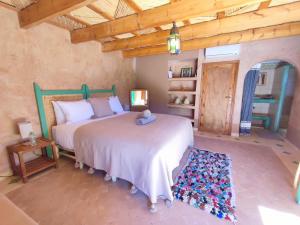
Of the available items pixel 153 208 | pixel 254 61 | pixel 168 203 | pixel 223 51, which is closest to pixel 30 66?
pixel 153 208

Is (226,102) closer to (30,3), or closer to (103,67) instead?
(103,67)

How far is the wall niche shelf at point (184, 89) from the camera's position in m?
4.20

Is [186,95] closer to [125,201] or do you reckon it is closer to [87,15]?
[87,15]

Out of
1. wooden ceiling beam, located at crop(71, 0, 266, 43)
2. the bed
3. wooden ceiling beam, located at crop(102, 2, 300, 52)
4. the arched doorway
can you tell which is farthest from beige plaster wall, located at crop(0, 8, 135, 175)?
the arched doorway

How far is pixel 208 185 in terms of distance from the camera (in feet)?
6.27

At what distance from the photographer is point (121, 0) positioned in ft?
6.15

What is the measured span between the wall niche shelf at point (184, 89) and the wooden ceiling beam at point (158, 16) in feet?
7.85

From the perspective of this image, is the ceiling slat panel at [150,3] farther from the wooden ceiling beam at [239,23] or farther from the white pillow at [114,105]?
the white pillow at [114,105]

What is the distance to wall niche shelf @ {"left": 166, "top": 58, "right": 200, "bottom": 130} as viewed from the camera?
4.20 metres

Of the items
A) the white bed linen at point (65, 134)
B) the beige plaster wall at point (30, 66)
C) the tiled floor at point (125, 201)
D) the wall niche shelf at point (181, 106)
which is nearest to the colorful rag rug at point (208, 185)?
the tiled floor at point (125, 201)

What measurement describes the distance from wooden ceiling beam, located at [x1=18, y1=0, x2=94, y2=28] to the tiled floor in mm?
2239

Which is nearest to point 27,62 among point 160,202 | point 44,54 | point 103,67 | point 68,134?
point 44,54

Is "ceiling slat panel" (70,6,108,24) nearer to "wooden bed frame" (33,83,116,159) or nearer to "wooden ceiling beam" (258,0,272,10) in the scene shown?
"wooden bed frame" (33,83,116,159)

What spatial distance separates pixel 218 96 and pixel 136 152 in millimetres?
3182
